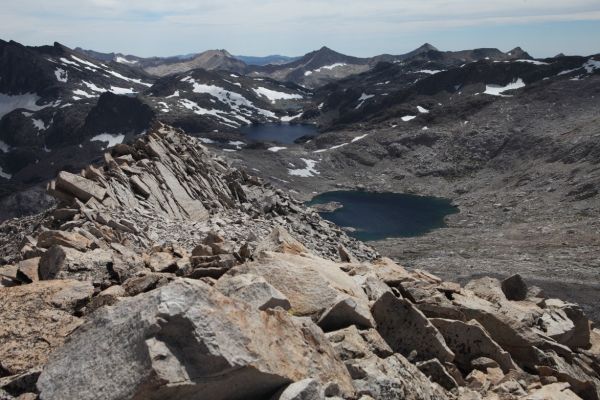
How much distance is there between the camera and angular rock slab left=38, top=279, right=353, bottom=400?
973 cm

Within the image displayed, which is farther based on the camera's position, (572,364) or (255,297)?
(572,364)

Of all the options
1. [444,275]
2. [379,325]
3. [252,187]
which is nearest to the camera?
[379,325]

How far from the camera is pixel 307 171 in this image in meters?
165

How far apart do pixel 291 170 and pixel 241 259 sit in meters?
145

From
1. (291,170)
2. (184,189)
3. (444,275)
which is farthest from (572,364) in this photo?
(291,170)

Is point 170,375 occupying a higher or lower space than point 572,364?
higher

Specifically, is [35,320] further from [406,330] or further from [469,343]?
[469,343]

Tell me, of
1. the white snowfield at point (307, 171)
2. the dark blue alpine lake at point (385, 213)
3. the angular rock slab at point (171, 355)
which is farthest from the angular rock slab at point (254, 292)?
the white snowfield at point (307, 171)

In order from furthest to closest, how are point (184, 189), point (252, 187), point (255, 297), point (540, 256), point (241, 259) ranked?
1. point (540, 256)
2. point (252, 187)
3. point (184, 189)
4. point (241, 259)
5. point (255, 297)

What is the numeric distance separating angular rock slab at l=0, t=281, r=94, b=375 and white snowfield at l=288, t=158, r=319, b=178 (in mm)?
146128

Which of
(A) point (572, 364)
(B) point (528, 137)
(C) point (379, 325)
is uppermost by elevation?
(B) point (528, 137)

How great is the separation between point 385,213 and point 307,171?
1689 inches

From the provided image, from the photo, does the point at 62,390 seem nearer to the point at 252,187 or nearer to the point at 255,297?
the point at 255,297

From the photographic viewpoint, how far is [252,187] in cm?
5369
